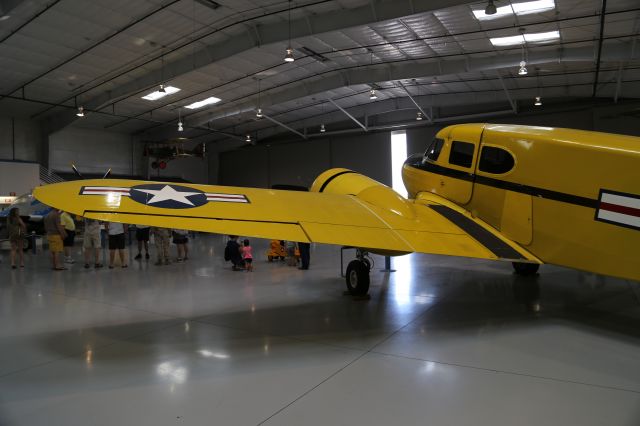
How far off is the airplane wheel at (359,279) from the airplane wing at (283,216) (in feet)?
4.58

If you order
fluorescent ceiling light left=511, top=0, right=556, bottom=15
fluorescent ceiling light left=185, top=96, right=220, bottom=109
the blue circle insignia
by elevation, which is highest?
fluorescent ceiling light left=185, top=96, right=220, bottom=109

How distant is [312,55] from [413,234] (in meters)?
13.3

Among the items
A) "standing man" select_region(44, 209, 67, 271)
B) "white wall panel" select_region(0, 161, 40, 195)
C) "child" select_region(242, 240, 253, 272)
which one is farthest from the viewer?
"white wall panel" select_region(0, 161, 40, 195)

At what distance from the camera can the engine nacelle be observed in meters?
6.95

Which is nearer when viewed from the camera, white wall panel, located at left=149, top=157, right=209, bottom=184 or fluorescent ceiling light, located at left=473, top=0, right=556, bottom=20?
fluorescent ceiling light, located at left=473, top=0, right=556, bottom=20

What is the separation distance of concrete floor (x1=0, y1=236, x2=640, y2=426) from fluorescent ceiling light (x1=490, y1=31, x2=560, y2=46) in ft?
30.5

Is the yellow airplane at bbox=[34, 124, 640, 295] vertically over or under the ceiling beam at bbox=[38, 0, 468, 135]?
under

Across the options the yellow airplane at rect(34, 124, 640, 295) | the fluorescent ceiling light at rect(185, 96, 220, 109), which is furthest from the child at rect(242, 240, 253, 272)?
the fluorescent ceiling light at rect(185, 96, 220, 109)

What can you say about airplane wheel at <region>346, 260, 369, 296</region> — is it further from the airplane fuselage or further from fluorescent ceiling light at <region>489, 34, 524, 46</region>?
fluorescent ceiling light at <region>489, 34, 524, 46</region>

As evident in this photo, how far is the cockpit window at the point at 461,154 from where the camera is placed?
713cm

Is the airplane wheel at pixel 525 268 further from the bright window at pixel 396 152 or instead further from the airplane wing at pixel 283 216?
the bright window at pixel 396 152

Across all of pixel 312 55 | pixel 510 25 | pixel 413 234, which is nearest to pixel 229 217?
pixel 413 234

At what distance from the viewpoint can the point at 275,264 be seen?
40.7 feet

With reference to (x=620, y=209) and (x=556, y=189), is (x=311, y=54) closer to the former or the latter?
(x=556, y=189)
